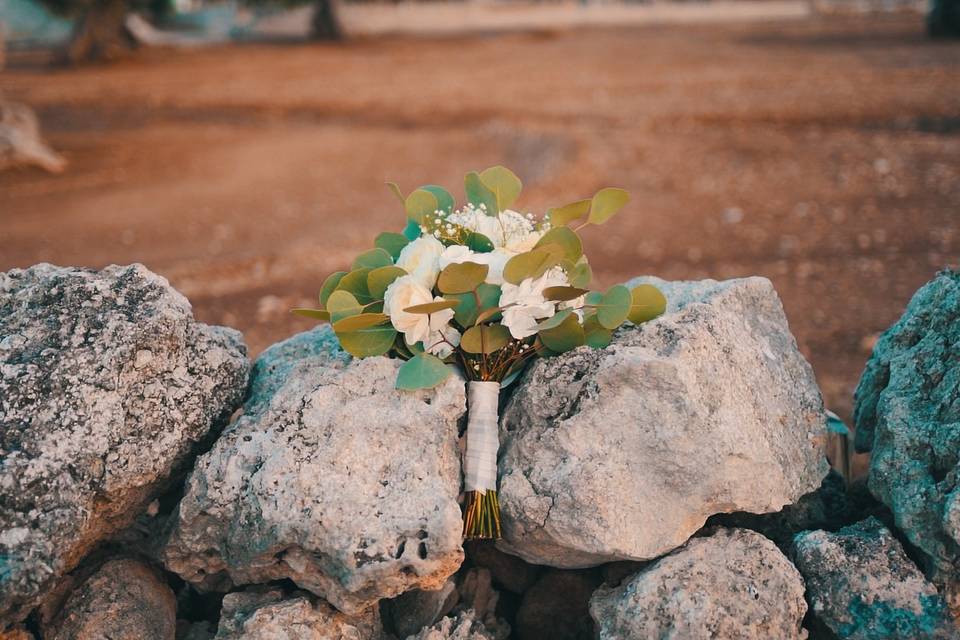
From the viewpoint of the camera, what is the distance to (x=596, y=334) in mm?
2756

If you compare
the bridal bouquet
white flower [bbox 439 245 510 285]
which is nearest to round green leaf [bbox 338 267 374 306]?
the bridal bouquet

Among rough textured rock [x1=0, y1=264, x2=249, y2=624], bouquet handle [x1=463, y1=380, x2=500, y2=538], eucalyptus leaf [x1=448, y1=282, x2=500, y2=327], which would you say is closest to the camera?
rough textured rock [x1=0, y1=264, x2=249, y2=624]

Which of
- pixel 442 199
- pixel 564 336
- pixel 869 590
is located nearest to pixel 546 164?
pixel 442 199

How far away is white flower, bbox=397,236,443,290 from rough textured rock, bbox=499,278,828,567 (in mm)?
402

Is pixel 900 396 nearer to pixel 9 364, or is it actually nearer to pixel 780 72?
pixel 9 364

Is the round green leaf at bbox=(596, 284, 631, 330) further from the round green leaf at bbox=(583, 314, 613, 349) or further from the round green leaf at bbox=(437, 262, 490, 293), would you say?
the round green leaf at bbox=(437, 262, 490, 293)

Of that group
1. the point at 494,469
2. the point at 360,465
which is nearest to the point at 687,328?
the point at 494,469

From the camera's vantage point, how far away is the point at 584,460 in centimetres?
251

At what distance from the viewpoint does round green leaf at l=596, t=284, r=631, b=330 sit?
2.70 metres

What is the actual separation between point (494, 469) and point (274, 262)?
6.42 meters

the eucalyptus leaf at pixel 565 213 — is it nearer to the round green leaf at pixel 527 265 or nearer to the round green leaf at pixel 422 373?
the round green leaf at pixel 527 265

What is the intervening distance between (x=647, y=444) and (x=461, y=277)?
645mm

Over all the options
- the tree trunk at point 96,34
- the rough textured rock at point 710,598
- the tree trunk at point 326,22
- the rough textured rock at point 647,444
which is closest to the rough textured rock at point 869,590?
the rough textured rock at point 710,598

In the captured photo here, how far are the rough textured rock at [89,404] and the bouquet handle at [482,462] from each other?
680 mm
